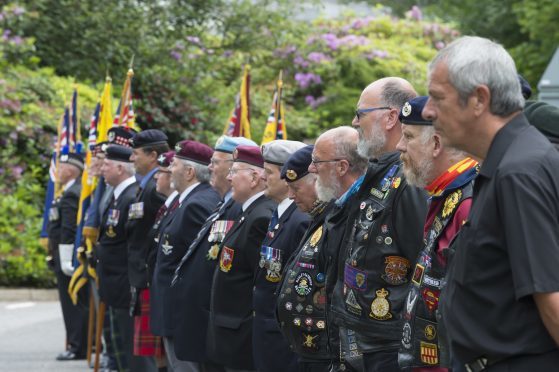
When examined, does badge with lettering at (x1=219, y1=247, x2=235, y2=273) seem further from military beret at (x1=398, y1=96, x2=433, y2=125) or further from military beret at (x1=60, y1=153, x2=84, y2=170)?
military beret at (x1=60, y1=153, x2=84, y2=170)

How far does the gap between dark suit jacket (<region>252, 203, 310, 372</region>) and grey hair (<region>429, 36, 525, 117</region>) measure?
3277 millimetres

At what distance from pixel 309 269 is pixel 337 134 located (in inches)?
30.0

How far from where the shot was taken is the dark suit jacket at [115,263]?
10750 mm

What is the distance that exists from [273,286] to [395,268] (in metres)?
1.87

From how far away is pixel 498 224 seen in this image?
3523mm

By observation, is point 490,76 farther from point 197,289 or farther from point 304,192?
point 197,289

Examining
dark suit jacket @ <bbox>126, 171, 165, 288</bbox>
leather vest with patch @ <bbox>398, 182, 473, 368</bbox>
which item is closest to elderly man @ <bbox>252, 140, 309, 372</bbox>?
leather vest with patch @ <bbox>398, 182, 473, 368</bbox>

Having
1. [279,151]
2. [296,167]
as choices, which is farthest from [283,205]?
[296,167]

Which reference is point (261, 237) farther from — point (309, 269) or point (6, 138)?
point (6, 138)

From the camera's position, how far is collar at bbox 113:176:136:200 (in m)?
11.4

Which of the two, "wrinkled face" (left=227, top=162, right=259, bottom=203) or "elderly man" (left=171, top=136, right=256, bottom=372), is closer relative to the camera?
"wrinkled face" (left=227, top=162, right=259, bottom=203)

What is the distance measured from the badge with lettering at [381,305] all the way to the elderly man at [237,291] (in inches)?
91.9

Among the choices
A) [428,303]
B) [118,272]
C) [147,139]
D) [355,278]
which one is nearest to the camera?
[428,303]

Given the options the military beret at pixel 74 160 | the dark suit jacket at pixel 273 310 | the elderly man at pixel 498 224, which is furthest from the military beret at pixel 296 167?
the military beret at pixel 74 160
